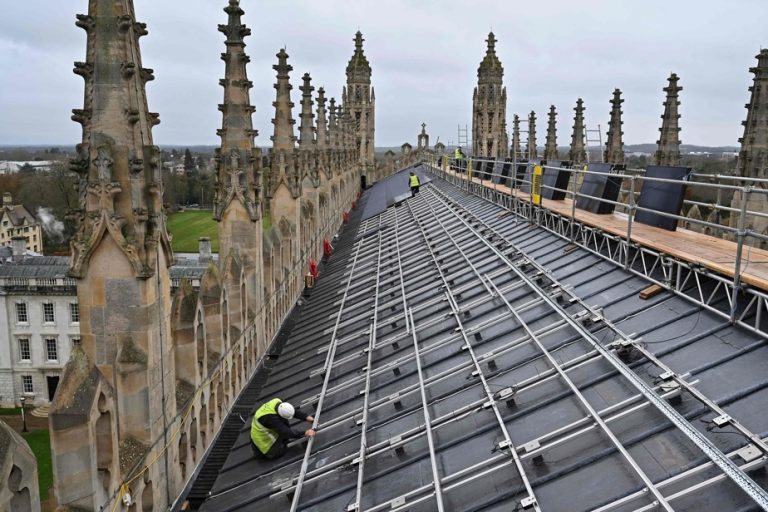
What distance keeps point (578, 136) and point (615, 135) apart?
5.01m

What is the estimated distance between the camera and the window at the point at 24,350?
5800cm

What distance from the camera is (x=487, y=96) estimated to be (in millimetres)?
77938

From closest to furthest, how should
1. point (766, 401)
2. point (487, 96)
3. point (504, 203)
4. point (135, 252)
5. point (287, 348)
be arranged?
point (766, 401), point (135, 252), point (287, 348), point (504, 203), point (487, 96)

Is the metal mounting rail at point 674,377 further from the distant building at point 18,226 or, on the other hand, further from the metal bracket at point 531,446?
the distant building at point 18,226

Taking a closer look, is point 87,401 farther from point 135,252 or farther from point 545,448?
point 545,448

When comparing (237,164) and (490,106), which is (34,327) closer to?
(237,164)

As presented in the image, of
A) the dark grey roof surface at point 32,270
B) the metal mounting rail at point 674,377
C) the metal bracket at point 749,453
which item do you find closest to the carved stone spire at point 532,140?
the dark grey roof surface at point 32,270

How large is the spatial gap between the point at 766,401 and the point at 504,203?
18242 mm

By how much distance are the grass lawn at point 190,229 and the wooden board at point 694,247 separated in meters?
90.3

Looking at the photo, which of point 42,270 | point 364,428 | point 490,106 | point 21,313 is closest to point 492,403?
point 364,428

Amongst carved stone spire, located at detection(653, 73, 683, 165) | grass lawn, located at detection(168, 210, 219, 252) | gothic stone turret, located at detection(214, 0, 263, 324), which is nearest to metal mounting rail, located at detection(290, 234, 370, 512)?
gothic stone turret, located at detection(214, 0, 263, 324)

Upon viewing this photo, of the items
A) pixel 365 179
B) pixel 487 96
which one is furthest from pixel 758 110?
pixel 365 179

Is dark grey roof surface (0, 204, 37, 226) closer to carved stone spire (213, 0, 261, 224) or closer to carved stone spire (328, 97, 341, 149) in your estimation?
carved stone spire (328, 97, 341, 149)

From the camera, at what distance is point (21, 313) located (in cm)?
5791
